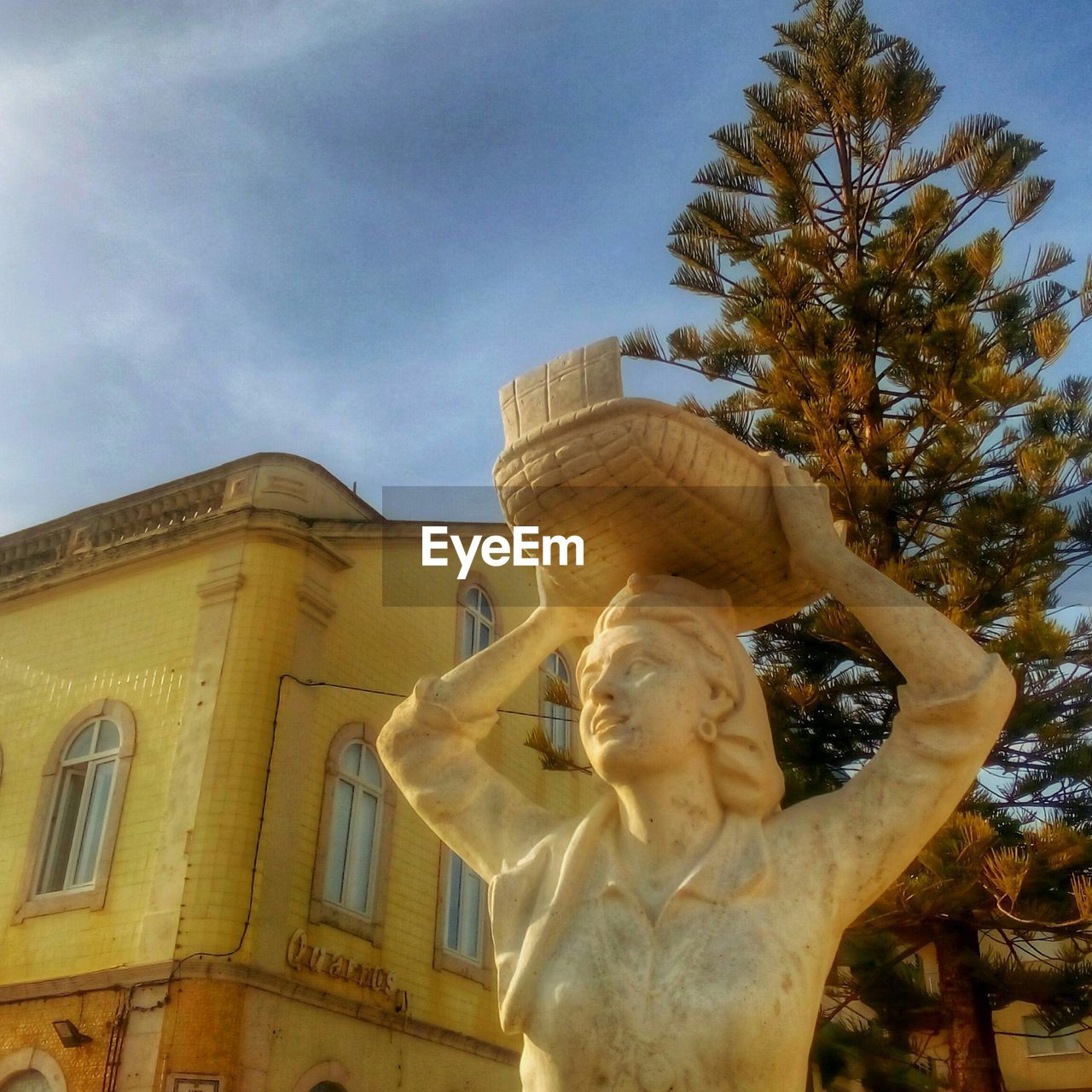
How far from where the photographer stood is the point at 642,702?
2.54m

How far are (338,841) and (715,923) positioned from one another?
9027 millimetres

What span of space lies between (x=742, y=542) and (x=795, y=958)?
35.0 inches

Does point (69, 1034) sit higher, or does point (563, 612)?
point (69, 1034)

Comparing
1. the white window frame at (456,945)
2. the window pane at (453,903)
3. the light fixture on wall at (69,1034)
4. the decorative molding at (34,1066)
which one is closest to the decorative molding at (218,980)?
the light fixture on wall at (69,1034)

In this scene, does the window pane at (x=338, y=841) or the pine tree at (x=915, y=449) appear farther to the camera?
the window pane at (x=338, y=841)

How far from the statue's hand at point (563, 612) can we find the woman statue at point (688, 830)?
0.19m

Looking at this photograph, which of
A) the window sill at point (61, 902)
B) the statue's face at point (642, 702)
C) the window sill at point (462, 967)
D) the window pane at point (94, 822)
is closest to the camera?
the statue's face at point (642, 702)

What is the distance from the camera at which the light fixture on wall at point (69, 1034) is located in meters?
9.30

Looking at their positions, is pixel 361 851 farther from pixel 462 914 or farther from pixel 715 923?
pixel 715 923

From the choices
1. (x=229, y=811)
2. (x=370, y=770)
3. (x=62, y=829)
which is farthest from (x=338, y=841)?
(x=62, y=829)

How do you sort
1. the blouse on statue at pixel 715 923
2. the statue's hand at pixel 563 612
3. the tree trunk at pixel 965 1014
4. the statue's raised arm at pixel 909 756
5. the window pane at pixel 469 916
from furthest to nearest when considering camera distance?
1. the window pane at pixel 469 916
2. the tree trunk at pixel 965 1014
3. the statue's hand at pixel 563 612
4. the statue's raised arm at pixel 909 756
5. the blouse on statue at pixel 715 923

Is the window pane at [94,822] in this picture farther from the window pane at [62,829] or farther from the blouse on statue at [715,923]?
the blouse on statue at [715,923]

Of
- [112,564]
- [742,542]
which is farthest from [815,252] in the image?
[112,564]

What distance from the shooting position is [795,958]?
2.27 meters
